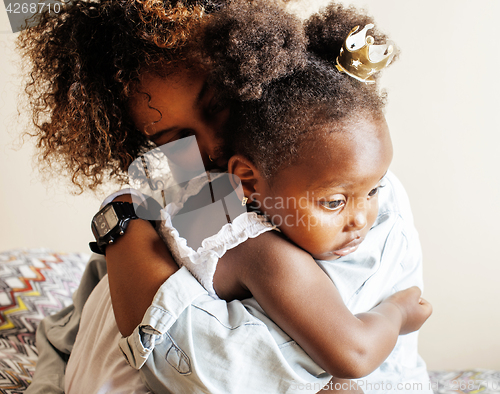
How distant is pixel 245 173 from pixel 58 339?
2.17 ft

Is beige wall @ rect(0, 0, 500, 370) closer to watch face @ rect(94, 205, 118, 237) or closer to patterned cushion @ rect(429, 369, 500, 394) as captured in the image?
patterned cushion @ rect(429, 369, 500, 394)

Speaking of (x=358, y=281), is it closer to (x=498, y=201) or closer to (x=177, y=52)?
(x=177, y=52)

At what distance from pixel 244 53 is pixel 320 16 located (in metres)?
0.20

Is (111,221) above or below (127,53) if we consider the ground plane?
below

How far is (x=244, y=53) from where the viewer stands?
1.99 feet

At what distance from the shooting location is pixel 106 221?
0.77 m

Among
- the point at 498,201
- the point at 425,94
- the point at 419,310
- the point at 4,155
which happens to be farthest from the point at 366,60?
the point at 4,155

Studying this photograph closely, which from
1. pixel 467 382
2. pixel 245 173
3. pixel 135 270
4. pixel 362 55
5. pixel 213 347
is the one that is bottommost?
pixel 467 382

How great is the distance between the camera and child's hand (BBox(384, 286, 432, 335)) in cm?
77

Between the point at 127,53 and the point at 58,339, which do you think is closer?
the point at 127,53

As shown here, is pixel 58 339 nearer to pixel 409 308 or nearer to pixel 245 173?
pixel 245 173

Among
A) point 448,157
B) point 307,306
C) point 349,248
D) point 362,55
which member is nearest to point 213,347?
point 307,306

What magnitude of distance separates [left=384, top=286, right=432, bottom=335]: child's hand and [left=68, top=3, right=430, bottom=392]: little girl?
0.27ft

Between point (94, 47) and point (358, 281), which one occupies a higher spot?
point (94, 47)
